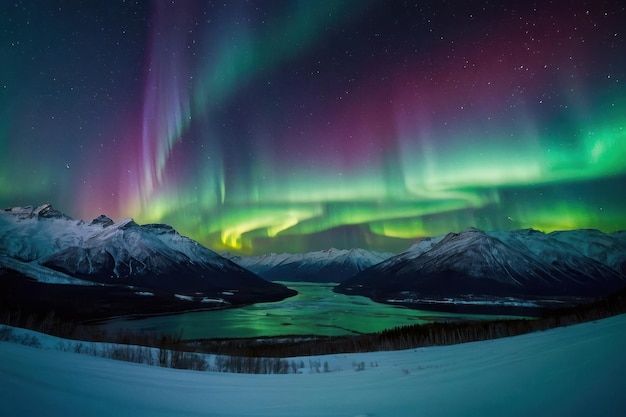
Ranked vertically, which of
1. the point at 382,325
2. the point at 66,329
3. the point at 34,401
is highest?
the point at 34,401

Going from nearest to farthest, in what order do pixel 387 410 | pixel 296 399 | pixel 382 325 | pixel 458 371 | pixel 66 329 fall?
pixel 387 410 < pixel 296 399 < pixel 458 371 < pixel 66 329 < pixel 382 325

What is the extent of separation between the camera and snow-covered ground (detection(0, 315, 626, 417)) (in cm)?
275

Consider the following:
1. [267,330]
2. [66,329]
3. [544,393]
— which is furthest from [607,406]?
[267,330]

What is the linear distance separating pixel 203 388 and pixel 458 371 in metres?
3.57

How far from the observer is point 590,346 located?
442cm

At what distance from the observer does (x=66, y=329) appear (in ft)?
49.2

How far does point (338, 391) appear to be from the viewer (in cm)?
448

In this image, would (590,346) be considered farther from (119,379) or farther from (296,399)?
(119,379)

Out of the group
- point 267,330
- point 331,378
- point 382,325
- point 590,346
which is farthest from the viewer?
point 382,325

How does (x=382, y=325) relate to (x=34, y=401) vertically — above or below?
below

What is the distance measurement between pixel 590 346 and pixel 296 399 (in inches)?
151

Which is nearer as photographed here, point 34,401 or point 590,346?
point 34,401

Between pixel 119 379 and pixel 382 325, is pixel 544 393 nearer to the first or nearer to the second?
pixel 119 379

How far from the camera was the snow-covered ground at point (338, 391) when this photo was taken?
275cm
